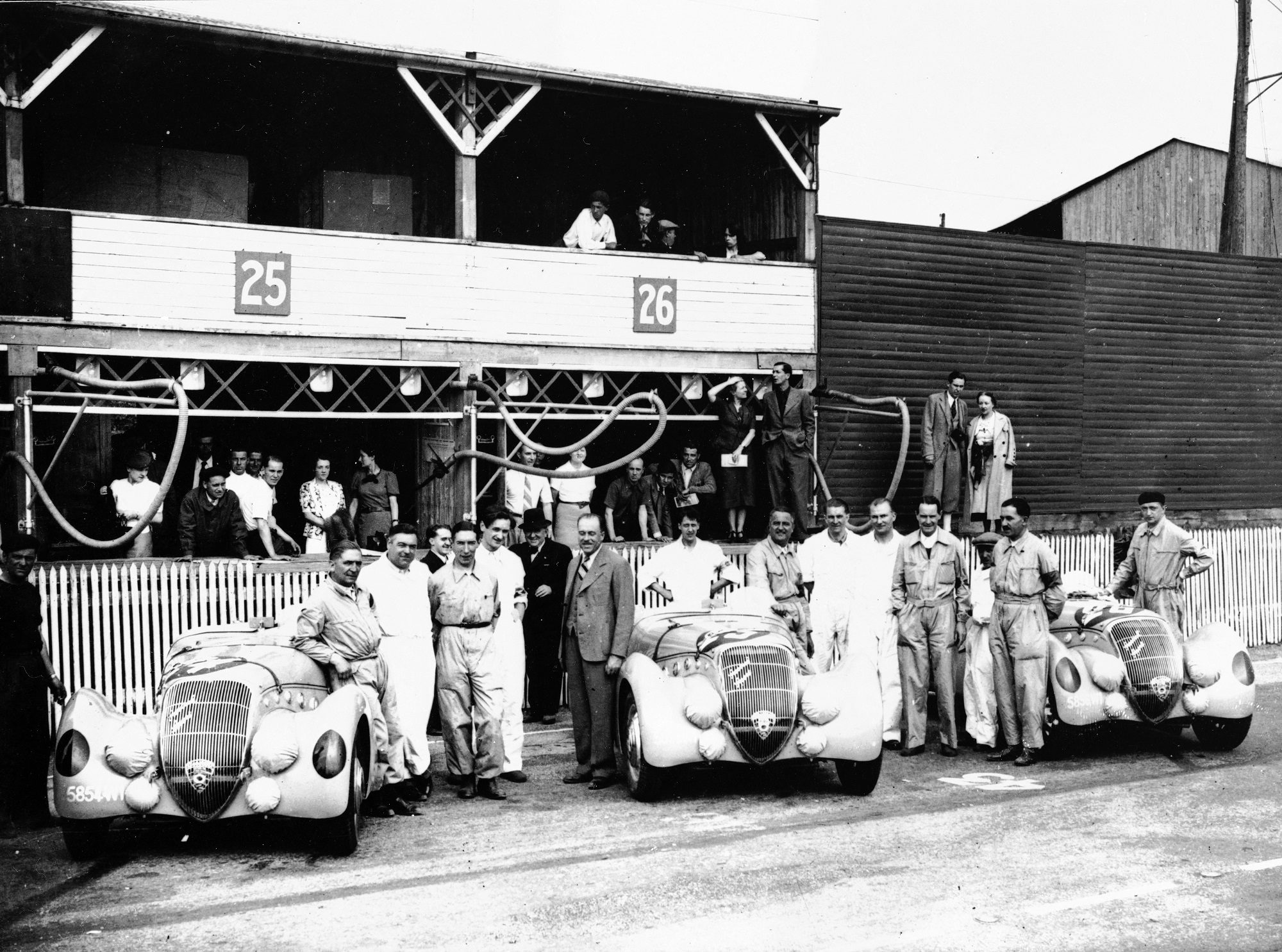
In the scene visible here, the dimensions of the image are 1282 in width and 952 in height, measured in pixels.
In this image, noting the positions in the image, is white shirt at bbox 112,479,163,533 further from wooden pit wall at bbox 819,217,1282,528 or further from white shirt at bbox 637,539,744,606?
wooden pit wall at bbox 819,217,1282,528

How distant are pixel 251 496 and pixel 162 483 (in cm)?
121

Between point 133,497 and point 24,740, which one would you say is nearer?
point 24,740

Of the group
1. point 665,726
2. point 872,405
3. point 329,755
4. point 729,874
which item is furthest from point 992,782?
point 872,405

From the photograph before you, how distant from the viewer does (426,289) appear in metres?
15.9

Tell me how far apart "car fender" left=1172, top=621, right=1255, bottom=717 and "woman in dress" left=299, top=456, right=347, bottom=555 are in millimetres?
8530

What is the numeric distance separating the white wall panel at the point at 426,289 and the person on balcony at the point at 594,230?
11.4 inches

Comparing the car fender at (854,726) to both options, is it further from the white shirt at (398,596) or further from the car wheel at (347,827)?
the car wheel at (347,827)

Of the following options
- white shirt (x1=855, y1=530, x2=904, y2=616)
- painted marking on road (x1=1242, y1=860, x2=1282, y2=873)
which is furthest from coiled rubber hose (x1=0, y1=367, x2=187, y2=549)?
painted marking on road (x1=1242, y1=860, x2=1282, y2=873)

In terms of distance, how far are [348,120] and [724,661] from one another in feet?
38.3

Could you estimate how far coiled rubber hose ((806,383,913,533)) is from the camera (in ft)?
55.1

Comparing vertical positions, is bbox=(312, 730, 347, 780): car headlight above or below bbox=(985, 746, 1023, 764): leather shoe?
above

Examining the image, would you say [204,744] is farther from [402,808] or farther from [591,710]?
[591,710]

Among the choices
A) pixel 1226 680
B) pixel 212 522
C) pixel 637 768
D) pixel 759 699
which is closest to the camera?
pixel 759 699

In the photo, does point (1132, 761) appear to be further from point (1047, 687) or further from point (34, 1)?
point (34, 1)
